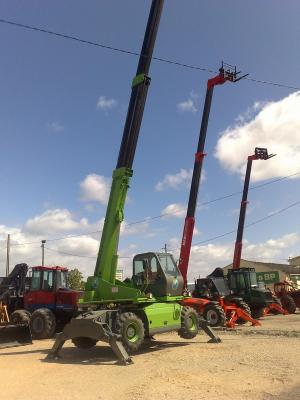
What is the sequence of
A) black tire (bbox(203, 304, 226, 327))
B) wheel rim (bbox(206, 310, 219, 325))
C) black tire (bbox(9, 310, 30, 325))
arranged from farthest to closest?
wheel rim (bbox(206, 310, 219, 325)) < black tire (bbox(203, 304, 226, 327)) < black tire (bbox(9, 310, 30, 325))

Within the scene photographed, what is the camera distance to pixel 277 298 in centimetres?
2738

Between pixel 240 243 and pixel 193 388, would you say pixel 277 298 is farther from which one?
pixel 193 388

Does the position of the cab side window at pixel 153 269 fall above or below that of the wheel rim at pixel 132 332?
above

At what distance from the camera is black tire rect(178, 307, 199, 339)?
13.9 metres

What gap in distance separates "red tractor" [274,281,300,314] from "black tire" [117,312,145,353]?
700 inches

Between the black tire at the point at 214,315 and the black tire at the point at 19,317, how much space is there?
6.96 meters

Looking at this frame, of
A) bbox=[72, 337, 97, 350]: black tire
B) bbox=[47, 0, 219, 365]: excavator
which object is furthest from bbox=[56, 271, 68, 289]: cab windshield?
bbox=[72, 337, 97, 350]: black tire

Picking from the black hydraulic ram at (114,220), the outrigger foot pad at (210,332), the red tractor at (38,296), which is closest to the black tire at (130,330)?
the black hydraulic ram at (114,220)

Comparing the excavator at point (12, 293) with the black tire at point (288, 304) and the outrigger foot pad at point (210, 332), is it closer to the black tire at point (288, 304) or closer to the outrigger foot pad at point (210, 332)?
the outrigger foot pad at point (210, 332)

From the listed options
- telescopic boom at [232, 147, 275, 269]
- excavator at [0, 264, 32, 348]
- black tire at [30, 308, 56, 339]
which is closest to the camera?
black tire at [30, 308, 56, 339]

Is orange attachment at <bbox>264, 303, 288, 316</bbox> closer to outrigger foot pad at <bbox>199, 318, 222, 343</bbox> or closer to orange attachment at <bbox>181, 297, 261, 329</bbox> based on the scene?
orange attachment at <bbox>181, 297, 261, 329</bbox>

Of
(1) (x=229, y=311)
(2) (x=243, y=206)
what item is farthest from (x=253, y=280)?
(2) (x=243, y=206)

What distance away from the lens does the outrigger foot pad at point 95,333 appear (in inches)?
437

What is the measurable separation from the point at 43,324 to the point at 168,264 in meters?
5.46
